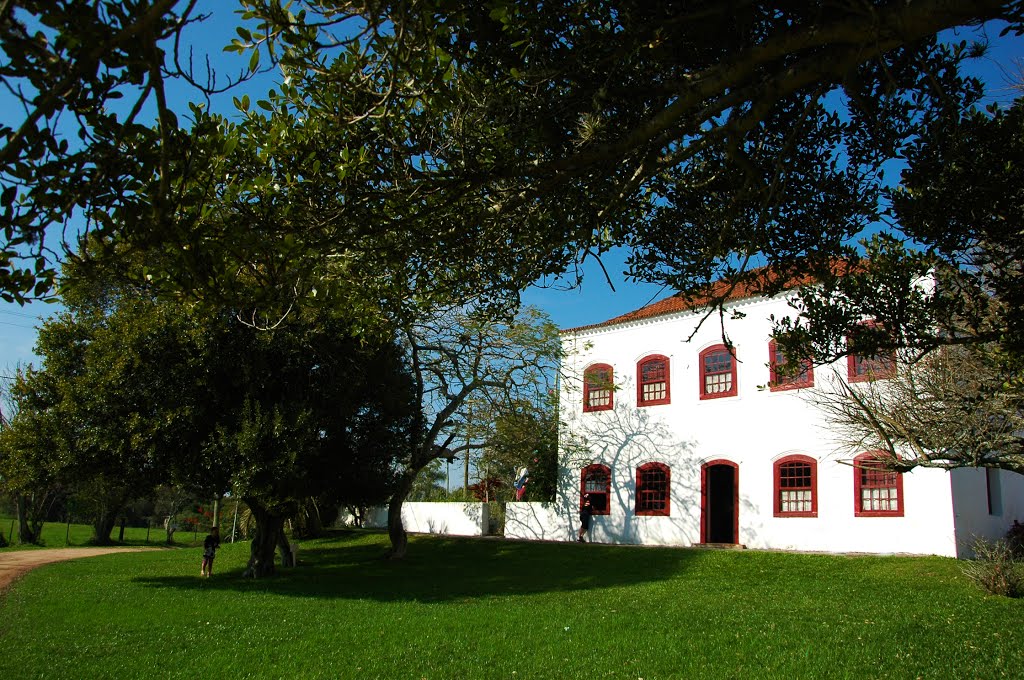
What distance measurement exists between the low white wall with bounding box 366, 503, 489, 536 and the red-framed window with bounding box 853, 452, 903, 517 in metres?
14.0

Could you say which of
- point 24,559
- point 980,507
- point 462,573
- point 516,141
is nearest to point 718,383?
point 980,507

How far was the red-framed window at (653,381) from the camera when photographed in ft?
74.1

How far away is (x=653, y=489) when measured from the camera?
22.5 meters

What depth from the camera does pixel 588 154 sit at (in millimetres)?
4594

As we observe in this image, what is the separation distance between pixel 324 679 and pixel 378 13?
682cm

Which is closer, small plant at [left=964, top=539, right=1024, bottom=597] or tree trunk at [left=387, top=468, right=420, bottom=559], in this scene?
small plant at [left=964, top=539, right=1024, bottom=597]

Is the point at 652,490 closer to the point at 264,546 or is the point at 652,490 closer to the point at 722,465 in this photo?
the point at 722,465

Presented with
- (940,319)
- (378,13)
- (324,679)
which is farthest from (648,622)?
(378,13)

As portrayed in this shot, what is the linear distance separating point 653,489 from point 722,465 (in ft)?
7.39

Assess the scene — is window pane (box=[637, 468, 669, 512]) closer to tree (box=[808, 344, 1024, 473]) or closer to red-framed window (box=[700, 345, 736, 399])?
red-framed window (box=[700, 345, 736, 399])

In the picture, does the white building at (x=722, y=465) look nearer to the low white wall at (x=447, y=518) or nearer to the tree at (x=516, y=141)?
the low white wall at (x=447, y=518)

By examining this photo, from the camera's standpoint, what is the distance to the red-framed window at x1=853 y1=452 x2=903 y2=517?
17.5 m

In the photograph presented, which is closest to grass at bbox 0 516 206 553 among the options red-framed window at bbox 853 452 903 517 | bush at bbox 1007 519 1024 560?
red-framed window at bbox 853 452 903 517

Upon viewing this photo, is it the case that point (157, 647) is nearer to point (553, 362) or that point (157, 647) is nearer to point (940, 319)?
point (940, 319)
